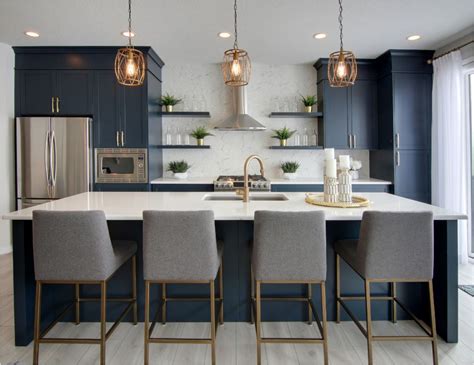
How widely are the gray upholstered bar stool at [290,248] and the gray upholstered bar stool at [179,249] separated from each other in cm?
27

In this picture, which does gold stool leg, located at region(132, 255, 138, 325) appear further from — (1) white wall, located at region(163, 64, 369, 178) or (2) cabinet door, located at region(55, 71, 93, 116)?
(1) white wall, located at region(163, 64, 369, 178)

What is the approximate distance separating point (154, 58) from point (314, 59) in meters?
2.19

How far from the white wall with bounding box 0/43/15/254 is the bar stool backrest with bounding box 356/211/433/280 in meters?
4.24

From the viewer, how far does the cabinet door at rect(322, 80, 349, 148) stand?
4.80m

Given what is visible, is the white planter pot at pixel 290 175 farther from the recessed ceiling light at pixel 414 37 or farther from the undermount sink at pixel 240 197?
the recessed ceiling light at pixel 414 37

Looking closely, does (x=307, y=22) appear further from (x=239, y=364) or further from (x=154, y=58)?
(x=239, y=364)

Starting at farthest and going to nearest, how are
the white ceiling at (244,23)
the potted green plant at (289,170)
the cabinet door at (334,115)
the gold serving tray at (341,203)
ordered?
the potted green plant at (289,170), the cabinet door at (334,115), the white ceiling at (244,23), the gold serving tray at (341,203)

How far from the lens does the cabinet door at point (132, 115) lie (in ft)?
14.3

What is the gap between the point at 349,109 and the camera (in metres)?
4.82

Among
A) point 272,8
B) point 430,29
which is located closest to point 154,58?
point 272,8

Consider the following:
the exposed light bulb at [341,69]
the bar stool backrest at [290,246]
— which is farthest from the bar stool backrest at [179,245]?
the exposed light bulb at [341,69]

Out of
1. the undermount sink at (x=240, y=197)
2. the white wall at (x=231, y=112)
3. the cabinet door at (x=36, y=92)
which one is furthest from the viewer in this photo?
the white wall at (x=231, y=112)

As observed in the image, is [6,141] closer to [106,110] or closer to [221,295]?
[106,110]

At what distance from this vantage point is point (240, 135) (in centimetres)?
521
